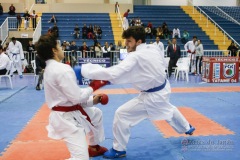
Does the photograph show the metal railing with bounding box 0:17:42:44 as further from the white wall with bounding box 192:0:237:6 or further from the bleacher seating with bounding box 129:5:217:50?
the white wall with bounding box 192:0:237:6

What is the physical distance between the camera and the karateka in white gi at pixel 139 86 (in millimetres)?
3725

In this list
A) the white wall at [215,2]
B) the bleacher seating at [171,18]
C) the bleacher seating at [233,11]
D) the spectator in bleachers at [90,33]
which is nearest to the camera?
the spectator in bleachers at [90,33]

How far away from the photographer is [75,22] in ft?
73.5

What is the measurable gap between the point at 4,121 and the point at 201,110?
3.86 metres

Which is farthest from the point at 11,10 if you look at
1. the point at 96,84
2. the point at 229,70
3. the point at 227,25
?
the point at 96,84

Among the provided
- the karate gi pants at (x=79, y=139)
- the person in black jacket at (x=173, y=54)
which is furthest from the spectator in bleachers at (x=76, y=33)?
the karate gi pants at (x=79, y=139)

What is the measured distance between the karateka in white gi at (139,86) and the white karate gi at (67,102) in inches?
20.3

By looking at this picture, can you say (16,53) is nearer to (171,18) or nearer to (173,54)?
(173,54)

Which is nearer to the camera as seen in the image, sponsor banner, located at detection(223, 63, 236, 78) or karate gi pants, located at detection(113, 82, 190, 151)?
karate gi pants, located at detection(113, 82, 190, 151)

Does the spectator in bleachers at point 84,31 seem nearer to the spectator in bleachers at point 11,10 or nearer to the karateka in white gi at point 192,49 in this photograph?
the spectator in bleachers at point 11,10

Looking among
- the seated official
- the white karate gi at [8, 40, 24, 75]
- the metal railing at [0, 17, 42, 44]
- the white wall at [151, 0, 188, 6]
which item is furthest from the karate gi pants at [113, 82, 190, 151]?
the white wall at [151, 0, 188, 6]

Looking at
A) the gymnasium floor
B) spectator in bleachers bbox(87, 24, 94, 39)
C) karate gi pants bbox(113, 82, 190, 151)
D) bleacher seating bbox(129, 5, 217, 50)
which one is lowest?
the gymnasium floor

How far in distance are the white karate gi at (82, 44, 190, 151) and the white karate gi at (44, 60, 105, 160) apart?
0.49m

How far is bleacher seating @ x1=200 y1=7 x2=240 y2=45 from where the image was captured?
22.0 metres
